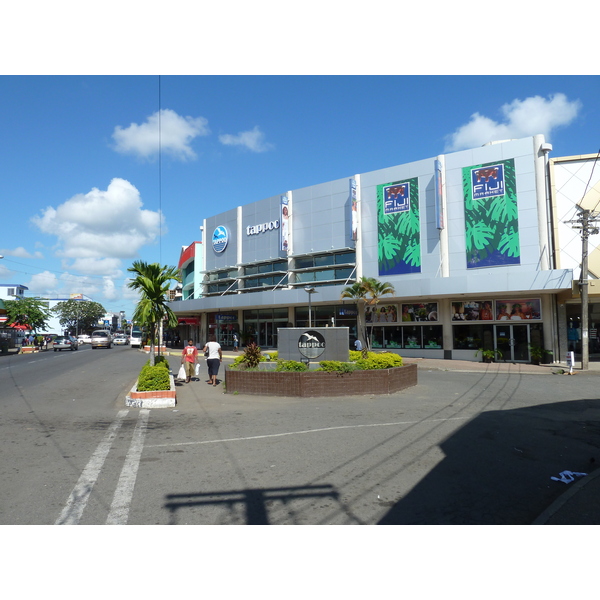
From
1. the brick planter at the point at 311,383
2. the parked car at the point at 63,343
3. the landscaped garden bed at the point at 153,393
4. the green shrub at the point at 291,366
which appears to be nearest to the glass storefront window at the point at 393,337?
the brick planter at the point at 311,383

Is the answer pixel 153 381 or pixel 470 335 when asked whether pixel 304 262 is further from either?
pixel 153 381

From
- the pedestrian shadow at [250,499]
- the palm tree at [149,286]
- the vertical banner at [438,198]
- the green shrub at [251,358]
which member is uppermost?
the vertical banner at [438,198]

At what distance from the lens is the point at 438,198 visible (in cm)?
2773

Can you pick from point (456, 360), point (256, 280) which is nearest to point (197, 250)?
point (256, 280)

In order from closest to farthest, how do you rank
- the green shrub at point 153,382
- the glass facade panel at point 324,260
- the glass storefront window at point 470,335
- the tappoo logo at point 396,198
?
1. the green shrub at point 153,382
2. the glass storefront window at point 470,335
3. the tappoo logo at point 396,198
4. the glass facade panel at point 324,260

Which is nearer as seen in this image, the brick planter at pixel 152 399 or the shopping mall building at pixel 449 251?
the brick planter at pixel 152 399

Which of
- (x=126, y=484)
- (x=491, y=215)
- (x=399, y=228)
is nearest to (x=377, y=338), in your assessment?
(x=399, y=228)

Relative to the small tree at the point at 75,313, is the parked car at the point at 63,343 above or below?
below

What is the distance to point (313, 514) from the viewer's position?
4.66 meters

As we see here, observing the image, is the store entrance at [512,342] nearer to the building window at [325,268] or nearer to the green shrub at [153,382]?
the building window at [325,268]

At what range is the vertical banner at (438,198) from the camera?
90.8 feet

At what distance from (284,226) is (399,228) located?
1019 cm

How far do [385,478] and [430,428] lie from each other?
3.39m

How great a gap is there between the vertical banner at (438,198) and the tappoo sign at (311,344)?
15.3 meters
